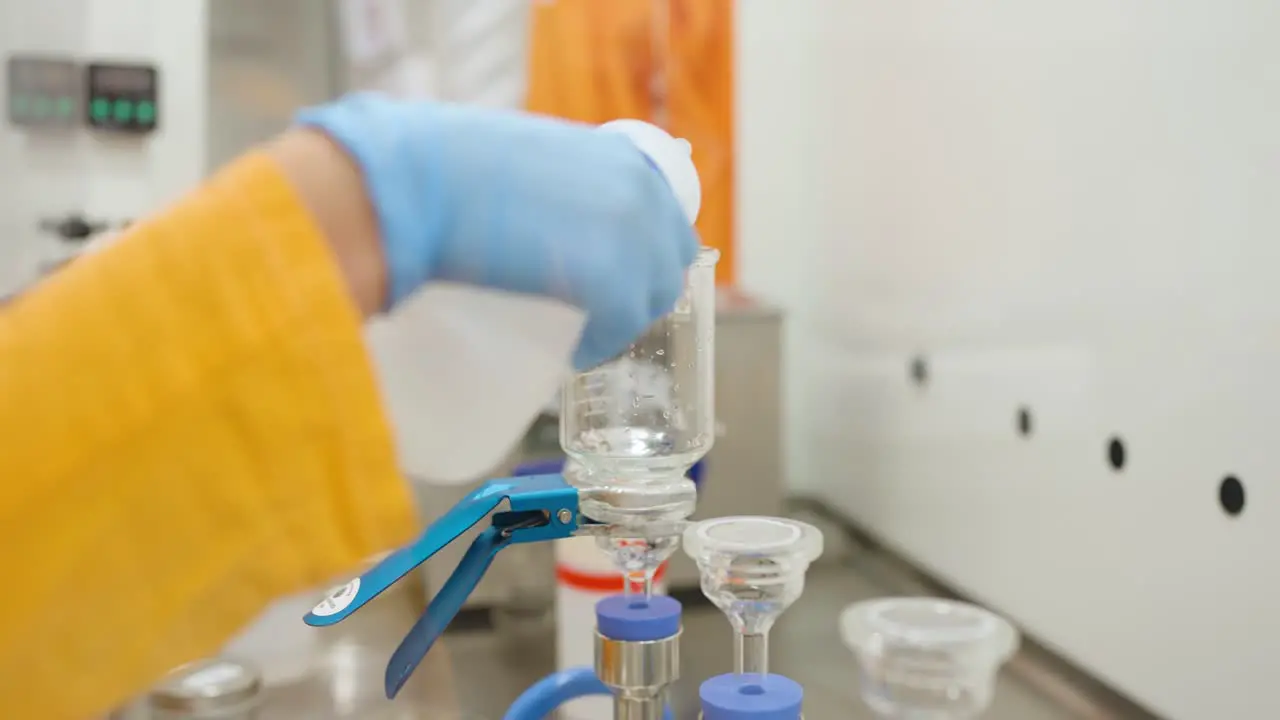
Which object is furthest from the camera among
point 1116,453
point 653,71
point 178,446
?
point 653,71

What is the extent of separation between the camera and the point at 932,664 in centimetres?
37

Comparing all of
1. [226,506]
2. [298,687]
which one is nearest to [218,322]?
[226,506]

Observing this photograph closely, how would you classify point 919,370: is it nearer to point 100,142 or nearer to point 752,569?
point 752,569

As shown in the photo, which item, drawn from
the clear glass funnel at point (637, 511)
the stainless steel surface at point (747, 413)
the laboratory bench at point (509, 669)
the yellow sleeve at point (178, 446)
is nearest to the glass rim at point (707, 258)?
the clear glass funnel at point (637, 511)

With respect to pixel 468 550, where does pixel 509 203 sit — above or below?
above

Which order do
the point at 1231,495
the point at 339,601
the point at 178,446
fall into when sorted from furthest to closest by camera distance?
the point at 1231,495
the point at 339,601
the point at 178,446

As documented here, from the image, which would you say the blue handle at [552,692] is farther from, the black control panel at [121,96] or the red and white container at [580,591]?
the black control panel at [121,96]

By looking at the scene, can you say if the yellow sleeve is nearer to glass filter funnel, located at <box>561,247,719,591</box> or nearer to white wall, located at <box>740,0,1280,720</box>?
glass filter funnel, located at <box>561,247,719,591</box>

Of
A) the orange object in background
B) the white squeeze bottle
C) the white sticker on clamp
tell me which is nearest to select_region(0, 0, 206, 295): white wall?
the orange object in background

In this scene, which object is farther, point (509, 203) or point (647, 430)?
point (647, 430)

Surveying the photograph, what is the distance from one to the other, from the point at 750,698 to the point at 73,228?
1.30 meters

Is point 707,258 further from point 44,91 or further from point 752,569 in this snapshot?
point 44,91

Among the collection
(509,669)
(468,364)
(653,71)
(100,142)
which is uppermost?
(653,71)

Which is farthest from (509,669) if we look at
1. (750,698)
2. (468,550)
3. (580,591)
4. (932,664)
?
(932,664)
